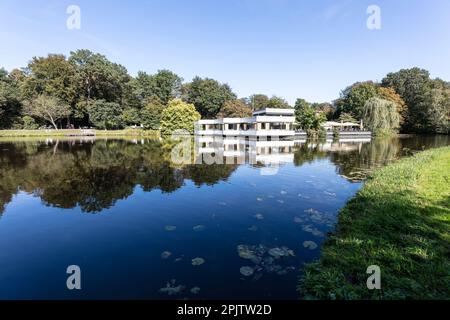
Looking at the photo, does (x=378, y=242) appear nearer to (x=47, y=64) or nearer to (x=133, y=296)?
(x=133, y=296)

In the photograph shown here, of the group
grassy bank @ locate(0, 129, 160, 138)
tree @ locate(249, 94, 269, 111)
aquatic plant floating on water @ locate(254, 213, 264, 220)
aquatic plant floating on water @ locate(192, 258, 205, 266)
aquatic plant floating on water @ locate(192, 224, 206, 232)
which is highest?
tree @ locate(249, 94, 269, 111)

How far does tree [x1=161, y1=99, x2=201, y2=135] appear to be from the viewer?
48938mm

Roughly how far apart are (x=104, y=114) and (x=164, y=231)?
52.5m

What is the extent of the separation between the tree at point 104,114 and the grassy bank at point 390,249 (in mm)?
54202

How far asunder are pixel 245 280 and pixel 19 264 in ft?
16.0

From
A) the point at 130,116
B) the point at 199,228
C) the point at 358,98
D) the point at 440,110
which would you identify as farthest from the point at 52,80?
the point at 440,110

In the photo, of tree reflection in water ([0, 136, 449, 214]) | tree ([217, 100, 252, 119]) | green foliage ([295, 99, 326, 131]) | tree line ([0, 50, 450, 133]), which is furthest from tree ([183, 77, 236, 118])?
tree reflection in water ([0, 136, 449, 214])

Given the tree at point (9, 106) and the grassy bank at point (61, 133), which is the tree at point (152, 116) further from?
the tree at point (9, 106)

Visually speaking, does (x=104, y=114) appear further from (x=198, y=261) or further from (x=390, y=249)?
(x=390, y=249)

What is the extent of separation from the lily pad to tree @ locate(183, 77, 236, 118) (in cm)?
6343

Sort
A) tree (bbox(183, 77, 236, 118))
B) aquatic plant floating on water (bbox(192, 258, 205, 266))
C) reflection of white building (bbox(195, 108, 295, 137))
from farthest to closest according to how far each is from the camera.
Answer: tree (bbox(183, 77, 236, 118)) < reflection of white building (bbox(195, 108, 295, 137)) < aquatic plant floating on water (bbox(192, 258, 205, 266))

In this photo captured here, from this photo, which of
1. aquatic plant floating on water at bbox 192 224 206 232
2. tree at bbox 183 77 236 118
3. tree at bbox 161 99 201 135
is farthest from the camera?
tree at bbox 183 77 236 118

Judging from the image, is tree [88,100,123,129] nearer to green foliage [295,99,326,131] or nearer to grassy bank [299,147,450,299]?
green foliage [295,99,326,131]

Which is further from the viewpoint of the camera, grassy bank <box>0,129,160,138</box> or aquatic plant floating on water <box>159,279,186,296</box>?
grassy bank <box>0,129,160,138</box>
